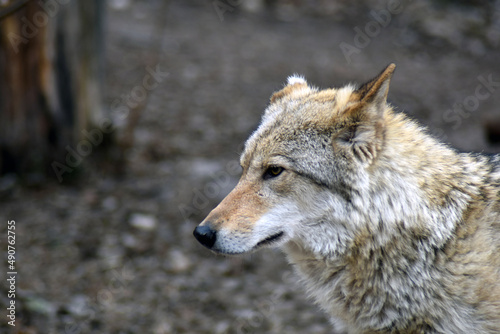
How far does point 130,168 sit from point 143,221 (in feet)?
4.04

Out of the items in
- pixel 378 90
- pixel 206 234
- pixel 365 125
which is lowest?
pixel 206 234

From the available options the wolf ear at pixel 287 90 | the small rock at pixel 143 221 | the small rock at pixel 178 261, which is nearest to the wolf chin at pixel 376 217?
the wolf ear at pixel 287 90

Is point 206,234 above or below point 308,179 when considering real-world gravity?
below

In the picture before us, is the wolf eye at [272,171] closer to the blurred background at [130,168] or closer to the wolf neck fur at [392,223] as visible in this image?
the wolf neck fur at [392,223]

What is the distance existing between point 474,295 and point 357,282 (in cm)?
72

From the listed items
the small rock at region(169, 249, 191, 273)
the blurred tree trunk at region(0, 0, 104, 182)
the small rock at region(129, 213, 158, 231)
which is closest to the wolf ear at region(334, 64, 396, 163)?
the small rock at region(169, 249, 191, 273)

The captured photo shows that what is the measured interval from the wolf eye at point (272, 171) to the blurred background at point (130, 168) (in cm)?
123

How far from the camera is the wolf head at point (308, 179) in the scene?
3230 millimetres

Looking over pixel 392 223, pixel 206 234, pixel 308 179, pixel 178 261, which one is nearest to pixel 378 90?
pixel 308 179

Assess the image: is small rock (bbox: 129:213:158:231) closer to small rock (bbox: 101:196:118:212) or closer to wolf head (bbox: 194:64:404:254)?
small rock (bbox: 101:196:118:212)

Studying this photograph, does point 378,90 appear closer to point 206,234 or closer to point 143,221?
point 206,234

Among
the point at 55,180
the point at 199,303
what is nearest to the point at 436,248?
the point at 199,303

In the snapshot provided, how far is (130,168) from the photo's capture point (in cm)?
730

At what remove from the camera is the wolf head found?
3230 millimetres
